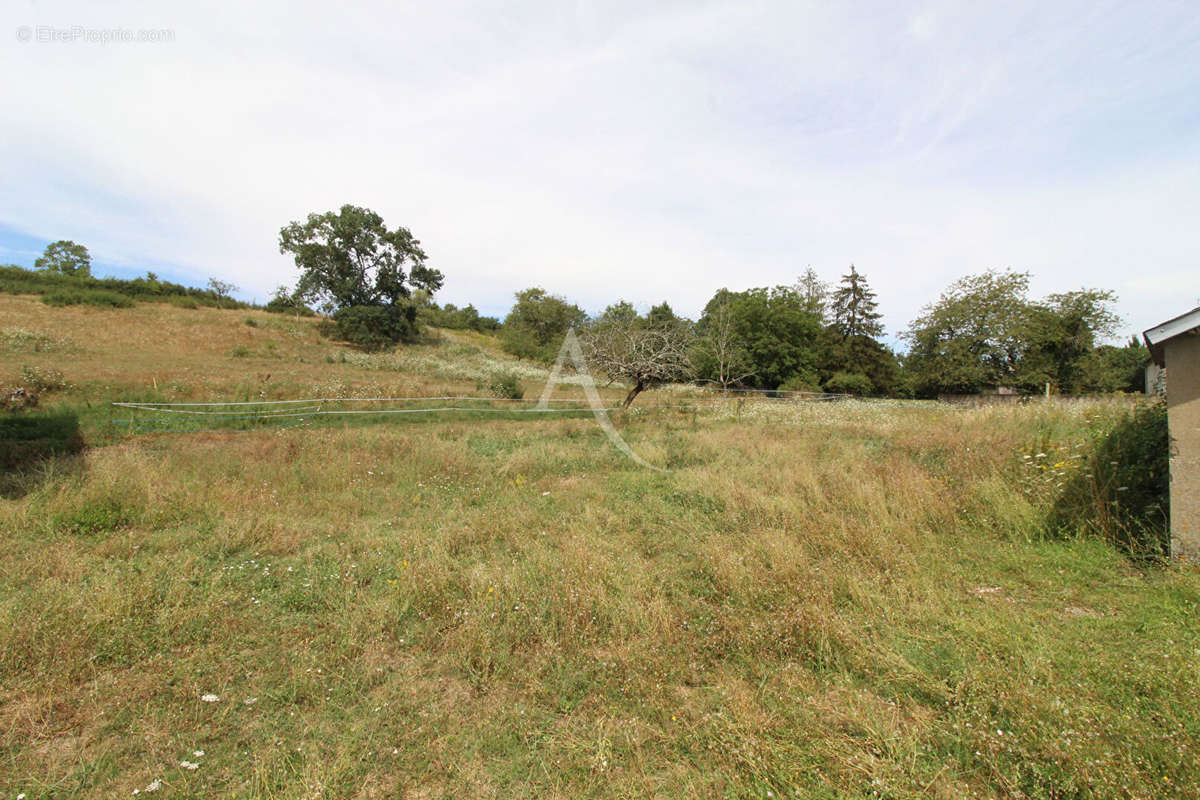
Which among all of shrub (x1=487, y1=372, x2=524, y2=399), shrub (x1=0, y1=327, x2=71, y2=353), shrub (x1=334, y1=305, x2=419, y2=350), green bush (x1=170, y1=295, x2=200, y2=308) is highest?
green bush (x1=170, y1=295, x2=200, y2=308)

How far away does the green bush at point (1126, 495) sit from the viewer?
4.83m

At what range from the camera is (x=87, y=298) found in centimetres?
2838

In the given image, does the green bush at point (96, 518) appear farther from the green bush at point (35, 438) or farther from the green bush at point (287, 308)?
the green bush at point (287, 308)

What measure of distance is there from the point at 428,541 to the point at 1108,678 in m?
5.49

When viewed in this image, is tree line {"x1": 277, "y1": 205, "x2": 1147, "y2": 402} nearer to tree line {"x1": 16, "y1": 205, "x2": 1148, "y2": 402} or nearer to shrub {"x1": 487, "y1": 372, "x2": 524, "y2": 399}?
tree line {"x1": 16, "y1": 205, "x2": 1148, "y2": 402}

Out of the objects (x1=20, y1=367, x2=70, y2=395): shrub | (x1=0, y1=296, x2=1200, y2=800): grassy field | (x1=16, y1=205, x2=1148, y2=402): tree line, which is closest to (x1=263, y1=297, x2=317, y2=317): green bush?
(x1=16, y1=205, x2=1148, y2=402): tree line

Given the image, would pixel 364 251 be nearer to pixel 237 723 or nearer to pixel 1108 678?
pixel 237 723

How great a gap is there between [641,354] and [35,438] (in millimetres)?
13531

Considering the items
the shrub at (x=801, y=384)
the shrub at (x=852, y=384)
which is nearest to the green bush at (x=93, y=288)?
the shrub at (x=801, y=384)

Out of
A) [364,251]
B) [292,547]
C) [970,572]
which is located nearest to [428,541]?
[292,547]

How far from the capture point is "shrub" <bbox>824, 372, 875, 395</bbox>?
33812 mm

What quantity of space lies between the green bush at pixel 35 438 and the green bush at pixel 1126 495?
569 inches

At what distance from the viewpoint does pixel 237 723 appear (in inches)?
112

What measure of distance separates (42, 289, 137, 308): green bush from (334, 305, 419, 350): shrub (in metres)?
11.6
